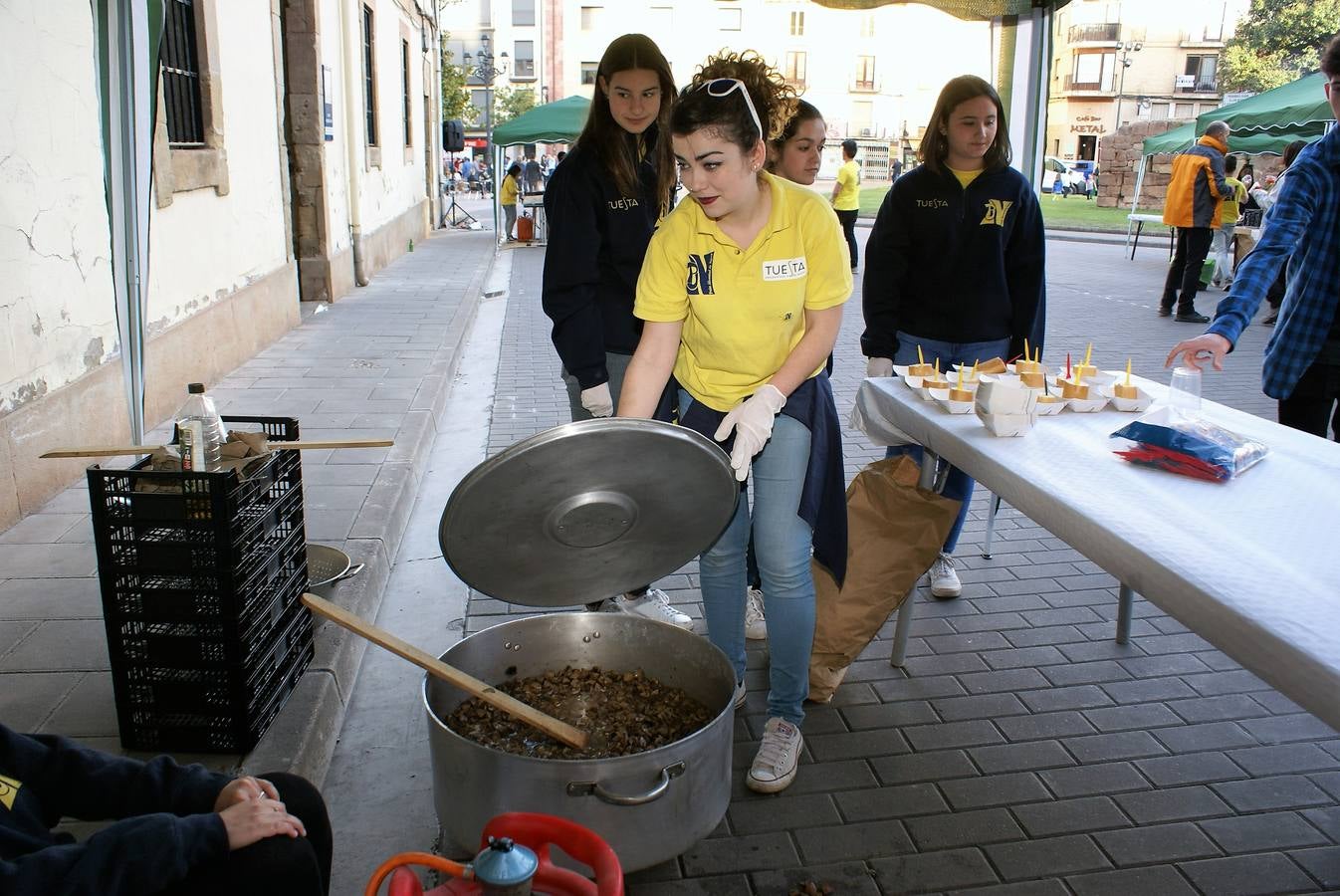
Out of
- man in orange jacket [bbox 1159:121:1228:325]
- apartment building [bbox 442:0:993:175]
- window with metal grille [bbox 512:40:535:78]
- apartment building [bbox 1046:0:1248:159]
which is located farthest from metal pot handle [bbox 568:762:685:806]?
window with metal grille [bbox 512:40:535:78]

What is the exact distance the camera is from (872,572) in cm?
314

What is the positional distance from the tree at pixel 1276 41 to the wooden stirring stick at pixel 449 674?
133 ft

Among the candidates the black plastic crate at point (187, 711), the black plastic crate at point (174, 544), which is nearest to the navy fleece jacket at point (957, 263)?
the black plastic crate at point (174, 544)

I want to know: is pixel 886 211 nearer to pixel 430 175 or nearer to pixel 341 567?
pixel 341 567

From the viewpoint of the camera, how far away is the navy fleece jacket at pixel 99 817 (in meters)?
1.45

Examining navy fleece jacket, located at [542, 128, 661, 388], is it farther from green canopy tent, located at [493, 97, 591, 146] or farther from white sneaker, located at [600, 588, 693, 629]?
green canopy tent, located at [493, 97, 591, 146]

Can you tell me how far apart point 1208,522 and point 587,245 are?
188cm

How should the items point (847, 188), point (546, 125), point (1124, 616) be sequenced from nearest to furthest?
point (1124, 616) → point (847, 188) → point (546, 125)

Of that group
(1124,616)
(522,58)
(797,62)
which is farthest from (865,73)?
(1124,616)

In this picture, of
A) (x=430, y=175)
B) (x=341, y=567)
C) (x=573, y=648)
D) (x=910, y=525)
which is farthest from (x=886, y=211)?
(x=430, y=175)

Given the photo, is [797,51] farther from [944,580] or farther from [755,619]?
[755,619]

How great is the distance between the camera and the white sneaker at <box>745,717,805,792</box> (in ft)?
8.84

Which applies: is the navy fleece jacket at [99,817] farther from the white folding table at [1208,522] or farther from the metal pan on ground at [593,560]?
the white folding table at [1208,522]

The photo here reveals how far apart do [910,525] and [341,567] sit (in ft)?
6.29
